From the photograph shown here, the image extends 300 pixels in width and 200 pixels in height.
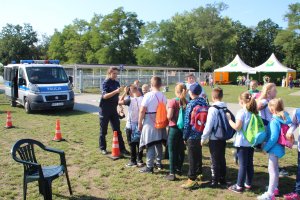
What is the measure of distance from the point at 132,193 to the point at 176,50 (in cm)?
7345

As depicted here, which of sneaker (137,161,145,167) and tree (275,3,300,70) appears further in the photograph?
tree (275,3,300,70)

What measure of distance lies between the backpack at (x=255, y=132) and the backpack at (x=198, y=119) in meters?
0.67

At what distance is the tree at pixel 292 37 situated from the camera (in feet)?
Answer: 205

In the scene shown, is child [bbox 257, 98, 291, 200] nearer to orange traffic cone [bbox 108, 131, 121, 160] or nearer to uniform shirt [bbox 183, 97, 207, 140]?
uniform shirt [bbox 183, 97, 207, 140]

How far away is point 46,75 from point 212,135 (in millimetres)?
11194

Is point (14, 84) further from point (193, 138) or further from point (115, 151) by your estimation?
point (193, 138)

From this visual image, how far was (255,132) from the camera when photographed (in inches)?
193

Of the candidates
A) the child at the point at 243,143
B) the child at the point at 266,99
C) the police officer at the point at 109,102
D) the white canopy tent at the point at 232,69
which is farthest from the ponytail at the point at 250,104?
the white canopy tent at the point at 232,69

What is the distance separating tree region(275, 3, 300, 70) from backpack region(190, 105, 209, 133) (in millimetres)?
63726

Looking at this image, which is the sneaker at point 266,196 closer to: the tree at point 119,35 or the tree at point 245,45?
the tree at point 119,35

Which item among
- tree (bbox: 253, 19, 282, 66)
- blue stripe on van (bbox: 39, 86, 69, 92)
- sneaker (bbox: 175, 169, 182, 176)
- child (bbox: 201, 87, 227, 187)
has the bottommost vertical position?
sneaker (bbox: 175, 169, 182, 176)

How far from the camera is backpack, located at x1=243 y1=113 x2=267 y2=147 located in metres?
4.90

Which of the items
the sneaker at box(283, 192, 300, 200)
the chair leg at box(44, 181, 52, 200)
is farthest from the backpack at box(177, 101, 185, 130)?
the chair leg at box(44, 181, 52, 200)

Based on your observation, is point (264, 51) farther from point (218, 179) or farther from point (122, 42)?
point (218, 179)
